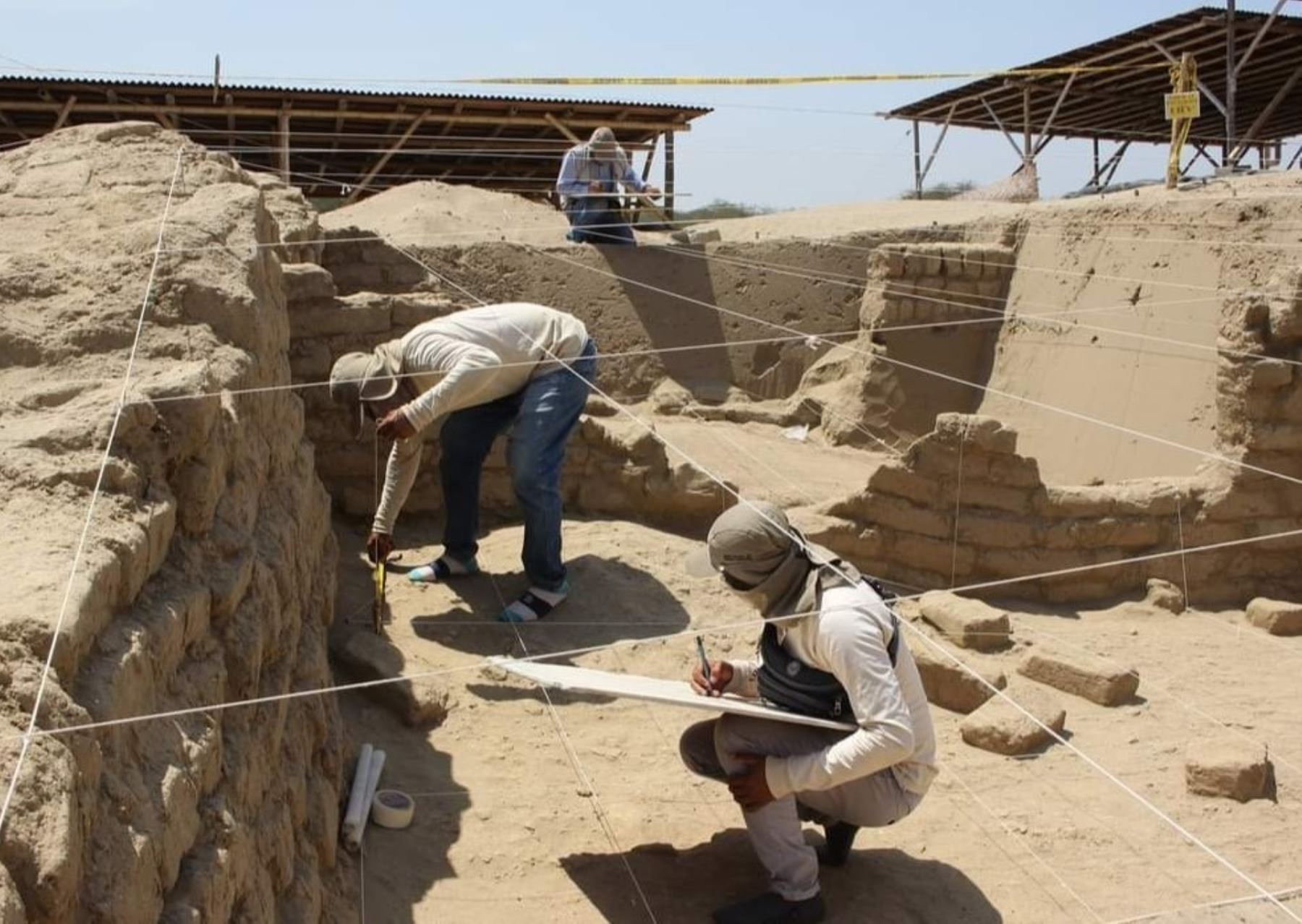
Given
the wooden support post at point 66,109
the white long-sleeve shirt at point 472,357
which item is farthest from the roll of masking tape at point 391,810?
the wooden support post at point 66,109

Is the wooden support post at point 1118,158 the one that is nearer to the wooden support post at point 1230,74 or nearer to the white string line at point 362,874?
the wooden support post at point 1230,74

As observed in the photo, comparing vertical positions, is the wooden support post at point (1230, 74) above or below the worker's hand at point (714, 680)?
above

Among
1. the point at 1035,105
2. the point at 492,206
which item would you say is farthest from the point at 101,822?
the point at 1035,105

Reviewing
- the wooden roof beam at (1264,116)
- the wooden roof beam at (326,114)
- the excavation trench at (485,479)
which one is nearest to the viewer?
the excavation trench at (485,479)

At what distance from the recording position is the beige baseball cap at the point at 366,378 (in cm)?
552

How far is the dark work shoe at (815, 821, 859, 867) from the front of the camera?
402cm

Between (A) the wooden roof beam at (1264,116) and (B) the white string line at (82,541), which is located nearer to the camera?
(B) the white string line at (82,541)

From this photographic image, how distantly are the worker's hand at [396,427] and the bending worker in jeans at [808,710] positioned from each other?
1.88 meters

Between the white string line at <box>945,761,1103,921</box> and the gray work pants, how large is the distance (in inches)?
26.1

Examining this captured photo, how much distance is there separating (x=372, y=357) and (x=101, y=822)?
386cm

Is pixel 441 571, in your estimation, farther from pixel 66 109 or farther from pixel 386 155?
pixel 386 155

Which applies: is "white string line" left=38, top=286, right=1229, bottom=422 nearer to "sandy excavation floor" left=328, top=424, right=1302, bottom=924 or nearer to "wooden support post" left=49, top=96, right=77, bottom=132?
"sandy excavation floor" left=328, top=424, right=1302, bottom=924

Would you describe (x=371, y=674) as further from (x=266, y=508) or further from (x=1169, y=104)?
(x=1169, y=104)

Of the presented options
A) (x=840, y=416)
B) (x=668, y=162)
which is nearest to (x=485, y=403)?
(x=840, y=416)
